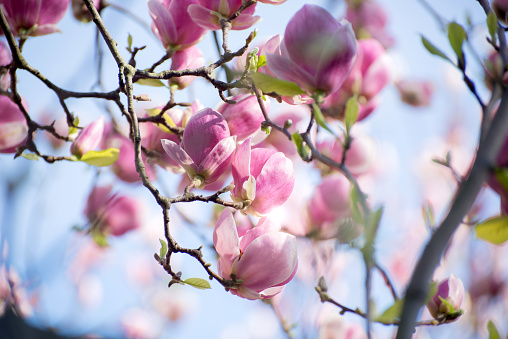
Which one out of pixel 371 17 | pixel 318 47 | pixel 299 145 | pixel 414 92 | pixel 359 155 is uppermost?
pixel 318 47

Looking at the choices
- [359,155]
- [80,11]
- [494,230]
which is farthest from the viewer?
[359,155]

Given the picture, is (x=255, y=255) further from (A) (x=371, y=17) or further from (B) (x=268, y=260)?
(A) (x=371, y=17)

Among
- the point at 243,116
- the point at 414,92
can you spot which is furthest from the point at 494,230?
the point at 414,92

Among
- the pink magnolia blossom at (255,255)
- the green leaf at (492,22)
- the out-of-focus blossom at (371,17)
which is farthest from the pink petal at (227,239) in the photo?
the out-of-focus blossom at (371,17)

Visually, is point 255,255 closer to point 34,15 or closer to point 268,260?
point 268,260

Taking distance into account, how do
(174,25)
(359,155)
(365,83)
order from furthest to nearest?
(359,155), (365,83), (174,25)

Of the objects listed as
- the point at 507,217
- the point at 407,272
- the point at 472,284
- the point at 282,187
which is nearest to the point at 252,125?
the point at 282,187

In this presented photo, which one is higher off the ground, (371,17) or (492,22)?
(492,22)

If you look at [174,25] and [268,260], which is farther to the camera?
[174,25]

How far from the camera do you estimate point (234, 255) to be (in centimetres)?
51

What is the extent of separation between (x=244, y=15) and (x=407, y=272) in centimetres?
181

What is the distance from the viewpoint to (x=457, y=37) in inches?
19.3

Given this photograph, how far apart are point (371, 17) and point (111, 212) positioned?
110 centimetres

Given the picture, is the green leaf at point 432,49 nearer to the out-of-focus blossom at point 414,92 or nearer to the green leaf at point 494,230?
the green leaf at point 494,230
